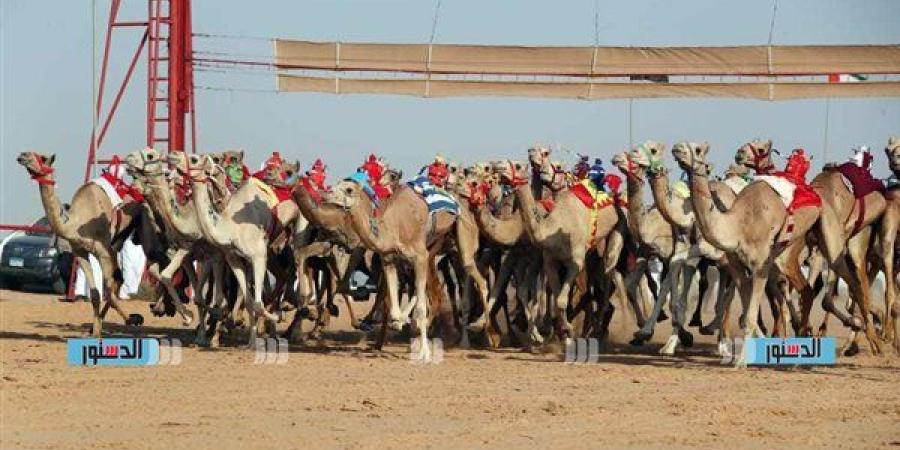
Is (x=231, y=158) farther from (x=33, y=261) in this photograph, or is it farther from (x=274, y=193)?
(x=33, y=261)

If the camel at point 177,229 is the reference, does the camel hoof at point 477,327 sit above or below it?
below

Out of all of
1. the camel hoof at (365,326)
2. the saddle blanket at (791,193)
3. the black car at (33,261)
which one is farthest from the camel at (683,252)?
the black car at (33,261)

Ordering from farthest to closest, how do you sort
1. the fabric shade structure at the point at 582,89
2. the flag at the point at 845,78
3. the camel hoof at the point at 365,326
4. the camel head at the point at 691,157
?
the fabric shade structure at the point at 582,89 < the flag at the point at 845,78 < the camel hoof at the point at 365,326 < the camel head at the point at 691,157

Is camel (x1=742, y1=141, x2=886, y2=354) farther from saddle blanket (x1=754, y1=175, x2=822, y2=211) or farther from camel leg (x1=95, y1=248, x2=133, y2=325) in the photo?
camel leg (x1=95, y1=248, x2=133, y2=325)

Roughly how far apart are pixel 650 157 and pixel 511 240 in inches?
130

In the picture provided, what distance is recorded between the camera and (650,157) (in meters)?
18.7

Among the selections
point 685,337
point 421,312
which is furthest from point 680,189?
point 421,312

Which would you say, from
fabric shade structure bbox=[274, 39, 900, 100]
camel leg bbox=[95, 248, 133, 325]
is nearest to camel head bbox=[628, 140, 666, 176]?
camel leg bbox=[95, 248, 133, 325]

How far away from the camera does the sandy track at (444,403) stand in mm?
13570

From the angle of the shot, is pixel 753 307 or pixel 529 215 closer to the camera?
pixel 753 307

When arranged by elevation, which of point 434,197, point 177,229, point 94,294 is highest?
point 434,197

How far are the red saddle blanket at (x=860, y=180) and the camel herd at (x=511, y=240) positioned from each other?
0.08 m

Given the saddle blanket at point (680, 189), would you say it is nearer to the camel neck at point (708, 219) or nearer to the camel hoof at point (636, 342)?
the camel hoof at point (636, 342)

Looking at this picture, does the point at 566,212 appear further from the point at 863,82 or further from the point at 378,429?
the point at 863,82
